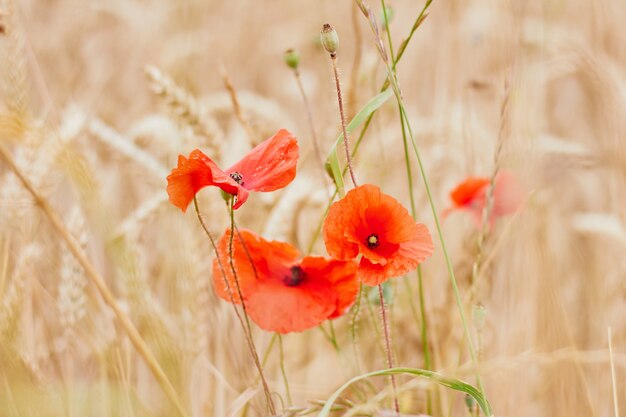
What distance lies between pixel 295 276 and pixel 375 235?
9 cm

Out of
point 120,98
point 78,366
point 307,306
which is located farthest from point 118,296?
point 307,306

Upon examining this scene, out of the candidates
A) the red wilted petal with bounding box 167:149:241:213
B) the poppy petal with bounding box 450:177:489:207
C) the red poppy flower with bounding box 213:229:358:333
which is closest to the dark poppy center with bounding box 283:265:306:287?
the red poppy flower with bounding box 213:229:358:333

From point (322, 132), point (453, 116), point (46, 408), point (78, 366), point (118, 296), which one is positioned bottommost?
point (46, 408)

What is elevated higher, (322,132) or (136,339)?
(322,132)

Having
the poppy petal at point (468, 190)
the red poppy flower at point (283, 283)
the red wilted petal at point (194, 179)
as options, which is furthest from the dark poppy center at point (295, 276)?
the poppy petal at point (468, 190)

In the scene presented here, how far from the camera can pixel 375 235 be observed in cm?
52

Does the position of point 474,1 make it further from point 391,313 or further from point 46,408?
point 46,408

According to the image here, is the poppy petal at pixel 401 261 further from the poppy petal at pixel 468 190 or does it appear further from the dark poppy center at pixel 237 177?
the poppy petal at pixel 468 190

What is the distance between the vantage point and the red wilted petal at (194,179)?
48 cm

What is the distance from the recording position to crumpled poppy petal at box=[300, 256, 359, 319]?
0.55 m

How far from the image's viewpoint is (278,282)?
0.57 meters

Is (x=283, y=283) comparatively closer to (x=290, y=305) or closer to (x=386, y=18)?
(x=290, y=305)

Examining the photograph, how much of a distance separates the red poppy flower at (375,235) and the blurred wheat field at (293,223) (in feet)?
0.26

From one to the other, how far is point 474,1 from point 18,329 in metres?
1.47
